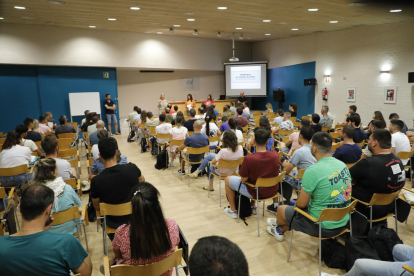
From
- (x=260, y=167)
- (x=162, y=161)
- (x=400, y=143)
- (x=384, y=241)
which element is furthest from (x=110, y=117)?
(x=384, y=241)

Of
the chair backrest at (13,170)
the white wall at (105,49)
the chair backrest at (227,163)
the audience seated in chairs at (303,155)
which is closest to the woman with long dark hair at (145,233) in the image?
the audience seated in chairs at (303,155)

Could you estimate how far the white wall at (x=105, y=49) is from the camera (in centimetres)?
1059

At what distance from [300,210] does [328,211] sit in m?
0.28

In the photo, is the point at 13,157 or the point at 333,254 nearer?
the point at 333,254

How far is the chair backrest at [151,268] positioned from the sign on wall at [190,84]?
571 inches

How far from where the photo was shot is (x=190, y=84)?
16156 millimetres

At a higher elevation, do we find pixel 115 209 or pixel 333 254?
pixel 115 209

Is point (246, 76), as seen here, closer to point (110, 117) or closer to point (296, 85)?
point (296, 85)

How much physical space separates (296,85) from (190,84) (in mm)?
5855

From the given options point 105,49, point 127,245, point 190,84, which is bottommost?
point 127,245

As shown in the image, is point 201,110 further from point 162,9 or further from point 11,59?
point 11,59

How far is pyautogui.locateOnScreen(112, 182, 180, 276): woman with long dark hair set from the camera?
6.20 feet

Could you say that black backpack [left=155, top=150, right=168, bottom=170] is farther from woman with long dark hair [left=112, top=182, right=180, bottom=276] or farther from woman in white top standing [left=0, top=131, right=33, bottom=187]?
woman with long dark hair [left=112, top=182, right=180, bottom=276]

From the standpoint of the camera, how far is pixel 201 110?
30.1 ft
